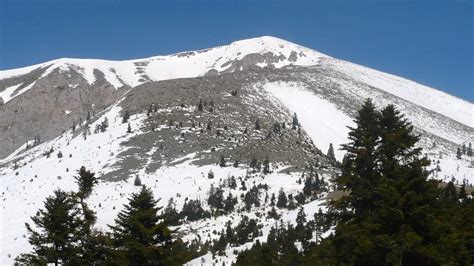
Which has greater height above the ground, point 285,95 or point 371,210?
point 285,95

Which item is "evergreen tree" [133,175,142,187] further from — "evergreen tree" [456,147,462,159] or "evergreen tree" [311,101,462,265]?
"evergreen tree" [456,147,462,159]

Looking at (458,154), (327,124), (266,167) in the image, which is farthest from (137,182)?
(458,154)

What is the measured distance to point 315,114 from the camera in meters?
124

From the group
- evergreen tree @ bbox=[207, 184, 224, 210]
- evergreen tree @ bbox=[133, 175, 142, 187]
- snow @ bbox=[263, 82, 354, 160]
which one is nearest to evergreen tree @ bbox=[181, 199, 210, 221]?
evergreen tree @ bbox=[207, 184, 224, 210]

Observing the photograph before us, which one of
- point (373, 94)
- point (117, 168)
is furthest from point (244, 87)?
point (117, 168)

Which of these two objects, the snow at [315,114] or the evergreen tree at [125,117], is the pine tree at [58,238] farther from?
the snow at [315,114]

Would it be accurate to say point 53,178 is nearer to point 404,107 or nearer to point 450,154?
point 450,154

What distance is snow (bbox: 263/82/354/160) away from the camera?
359 feet

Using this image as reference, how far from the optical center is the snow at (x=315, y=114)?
359 ft

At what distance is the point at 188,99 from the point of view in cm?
11181

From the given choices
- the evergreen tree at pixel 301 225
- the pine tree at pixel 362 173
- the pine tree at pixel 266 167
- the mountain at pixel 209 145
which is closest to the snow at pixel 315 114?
the mountain at pixel 209 145

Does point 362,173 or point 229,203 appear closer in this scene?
point 362,173

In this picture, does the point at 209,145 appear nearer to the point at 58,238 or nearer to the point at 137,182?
the point at 137,182

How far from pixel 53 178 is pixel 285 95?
232ft
